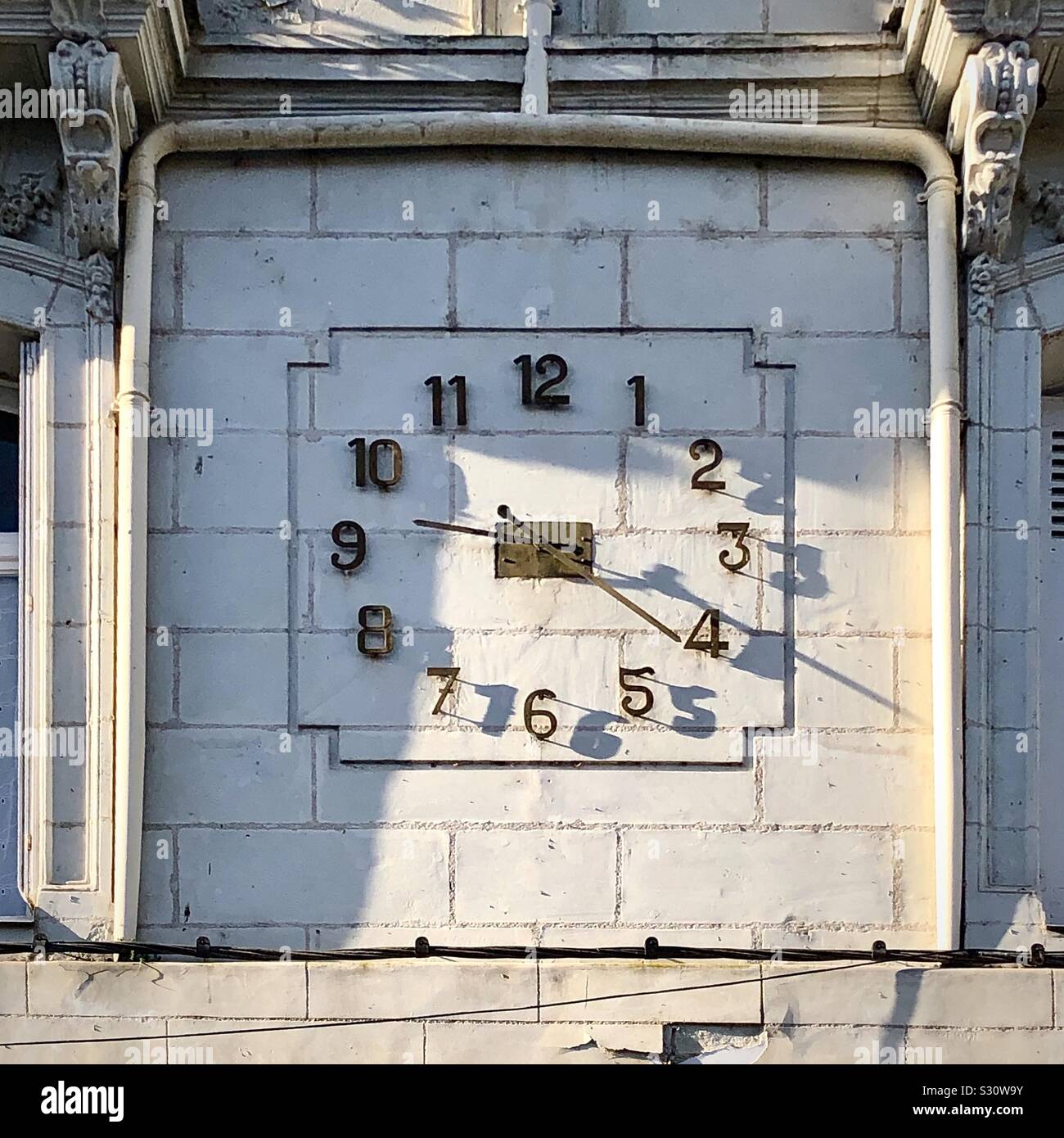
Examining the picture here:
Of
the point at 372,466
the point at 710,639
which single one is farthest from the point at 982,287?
the point at 372,466

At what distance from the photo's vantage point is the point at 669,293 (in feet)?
27.3

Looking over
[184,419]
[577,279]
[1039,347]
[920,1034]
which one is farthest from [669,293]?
[920,1034]

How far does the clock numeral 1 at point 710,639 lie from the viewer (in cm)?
808

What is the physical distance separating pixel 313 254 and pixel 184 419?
1.03m

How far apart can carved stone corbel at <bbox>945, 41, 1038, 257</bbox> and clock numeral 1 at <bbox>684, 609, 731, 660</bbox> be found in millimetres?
2182

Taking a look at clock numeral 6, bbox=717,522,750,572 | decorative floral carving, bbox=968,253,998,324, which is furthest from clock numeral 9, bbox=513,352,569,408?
decorative floral carving, bbox=968,253,998,324

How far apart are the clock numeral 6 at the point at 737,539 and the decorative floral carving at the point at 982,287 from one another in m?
1.53

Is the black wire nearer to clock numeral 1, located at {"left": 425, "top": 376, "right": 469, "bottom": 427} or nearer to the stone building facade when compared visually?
the stone building facade

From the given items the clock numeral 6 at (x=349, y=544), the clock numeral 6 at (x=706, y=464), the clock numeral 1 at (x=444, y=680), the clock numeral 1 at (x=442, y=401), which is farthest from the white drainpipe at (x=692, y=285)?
the clock numeral 1 at (x=444, y=680)

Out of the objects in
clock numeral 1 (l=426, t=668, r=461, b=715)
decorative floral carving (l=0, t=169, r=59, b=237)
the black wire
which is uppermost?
decorative floral carving (l=0, t=169, r=59, b=237)

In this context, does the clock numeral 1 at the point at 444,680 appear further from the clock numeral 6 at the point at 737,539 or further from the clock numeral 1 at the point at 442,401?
the clock numeral 6 at the point at 737,539

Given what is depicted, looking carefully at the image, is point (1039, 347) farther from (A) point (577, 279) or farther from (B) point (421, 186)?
(B) point (421, 186)

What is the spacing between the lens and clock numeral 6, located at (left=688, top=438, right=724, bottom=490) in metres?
8.17
